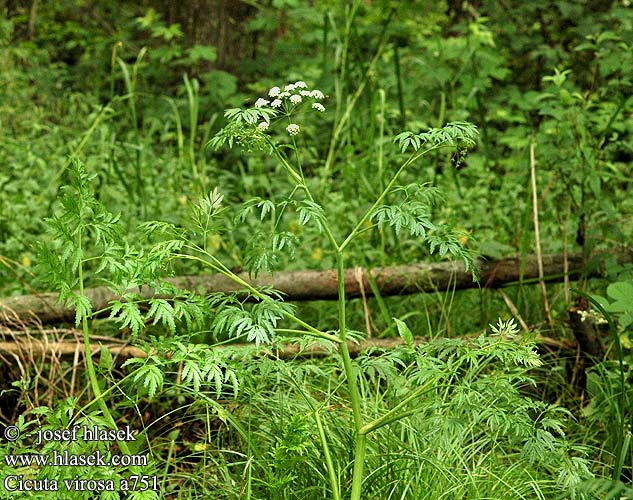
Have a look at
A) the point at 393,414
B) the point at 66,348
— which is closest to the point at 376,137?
the point at 66,348

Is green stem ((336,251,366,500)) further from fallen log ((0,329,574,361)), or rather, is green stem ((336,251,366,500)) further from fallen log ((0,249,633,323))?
fallen log ((0,249,633,323))

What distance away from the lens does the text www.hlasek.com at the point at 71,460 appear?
1.92m

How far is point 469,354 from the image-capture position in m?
1.98

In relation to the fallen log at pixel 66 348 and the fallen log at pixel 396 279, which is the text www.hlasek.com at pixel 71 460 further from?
the fallen log at pixel 396 279

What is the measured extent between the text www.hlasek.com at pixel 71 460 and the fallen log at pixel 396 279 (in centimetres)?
129

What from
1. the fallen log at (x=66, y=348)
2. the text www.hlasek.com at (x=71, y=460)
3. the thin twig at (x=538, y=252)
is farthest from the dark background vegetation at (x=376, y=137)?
the text www.hlasek.com at (x=71, y=460)

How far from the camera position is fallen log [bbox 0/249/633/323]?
360 cm

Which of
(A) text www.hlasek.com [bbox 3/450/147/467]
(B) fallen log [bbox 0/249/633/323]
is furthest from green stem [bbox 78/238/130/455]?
(B) fallen log [bbox 0/249/633/323]

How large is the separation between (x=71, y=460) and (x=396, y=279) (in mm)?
2054

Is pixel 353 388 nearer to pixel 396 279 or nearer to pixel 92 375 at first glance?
pixel 92 375

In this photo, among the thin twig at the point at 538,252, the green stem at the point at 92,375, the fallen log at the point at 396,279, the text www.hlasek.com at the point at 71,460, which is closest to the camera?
the text www.hlasek.com at the point at 71,460

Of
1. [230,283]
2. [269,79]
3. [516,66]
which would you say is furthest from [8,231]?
[516,66]

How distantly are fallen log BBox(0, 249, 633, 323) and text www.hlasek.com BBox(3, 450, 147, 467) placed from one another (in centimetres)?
129

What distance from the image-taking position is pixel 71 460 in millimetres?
1923
